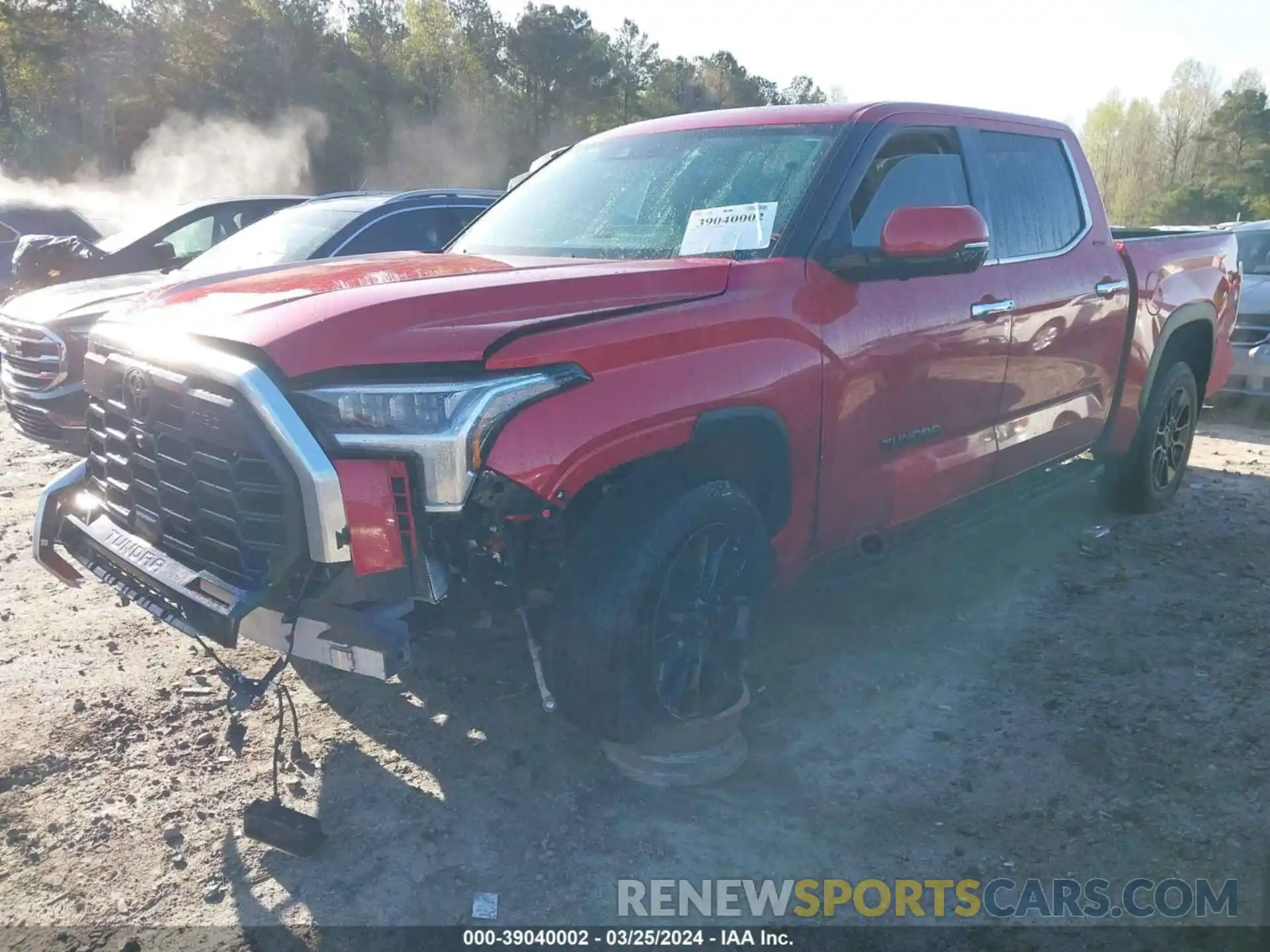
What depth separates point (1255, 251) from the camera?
930cm

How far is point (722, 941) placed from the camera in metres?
2.53

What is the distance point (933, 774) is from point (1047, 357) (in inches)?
79.8

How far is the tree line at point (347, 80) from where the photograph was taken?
3173 cm

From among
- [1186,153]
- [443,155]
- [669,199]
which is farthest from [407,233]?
[1186,153]

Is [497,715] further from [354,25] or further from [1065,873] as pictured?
[354,25]

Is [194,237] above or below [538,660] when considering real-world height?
above

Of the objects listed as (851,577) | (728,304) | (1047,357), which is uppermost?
(728,304)

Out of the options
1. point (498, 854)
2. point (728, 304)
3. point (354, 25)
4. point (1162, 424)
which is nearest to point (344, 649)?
point (498, 854)

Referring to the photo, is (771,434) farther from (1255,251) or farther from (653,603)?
(1255,251)

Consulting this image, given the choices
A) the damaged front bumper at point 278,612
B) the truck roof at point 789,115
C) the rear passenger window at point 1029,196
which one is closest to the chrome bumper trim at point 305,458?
the damaged front bumper at point 278,612

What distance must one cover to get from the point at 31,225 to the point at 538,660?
13235 mm

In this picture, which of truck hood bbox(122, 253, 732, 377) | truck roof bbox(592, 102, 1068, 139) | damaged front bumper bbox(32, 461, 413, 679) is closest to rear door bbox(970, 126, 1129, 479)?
truck roof bbox(592, 102, 1068, 139)

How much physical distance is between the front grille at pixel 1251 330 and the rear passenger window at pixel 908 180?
5773 millimetres

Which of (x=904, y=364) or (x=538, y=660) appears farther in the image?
(x=904, y=364)
